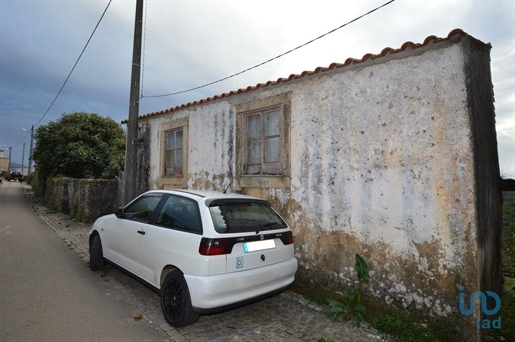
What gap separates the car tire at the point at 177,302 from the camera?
328 centimetres

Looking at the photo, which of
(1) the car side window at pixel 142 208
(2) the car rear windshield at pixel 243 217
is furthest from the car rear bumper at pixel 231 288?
(1) the car side window at pixel 142 208

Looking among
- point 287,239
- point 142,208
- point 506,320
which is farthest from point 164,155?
point 506,320

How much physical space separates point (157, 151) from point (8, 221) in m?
7.22

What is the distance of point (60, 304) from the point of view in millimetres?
3924

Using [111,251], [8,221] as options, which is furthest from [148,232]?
[8,221]

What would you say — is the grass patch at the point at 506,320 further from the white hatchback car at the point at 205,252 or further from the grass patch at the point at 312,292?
the white hatchback car at the point at 205,252

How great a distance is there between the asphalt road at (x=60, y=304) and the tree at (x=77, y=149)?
Result: 10.9 metres

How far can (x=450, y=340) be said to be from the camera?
3.26 meters

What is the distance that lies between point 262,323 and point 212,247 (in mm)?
1336

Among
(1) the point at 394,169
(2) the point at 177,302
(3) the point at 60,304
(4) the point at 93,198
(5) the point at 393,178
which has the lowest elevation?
(3) the point at 60,304

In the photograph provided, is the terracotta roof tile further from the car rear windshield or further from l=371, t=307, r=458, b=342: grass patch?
l=371, t=307, r=458, b=342: grass patch

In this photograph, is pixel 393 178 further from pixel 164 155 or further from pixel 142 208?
pixel 164 155

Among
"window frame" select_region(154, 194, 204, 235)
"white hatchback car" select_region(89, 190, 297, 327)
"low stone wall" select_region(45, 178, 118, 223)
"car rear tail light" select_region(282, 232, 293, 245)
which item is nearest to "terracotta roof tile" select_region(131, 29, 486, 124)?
"white hatchback car" select_region(89, 190, 297, 327)

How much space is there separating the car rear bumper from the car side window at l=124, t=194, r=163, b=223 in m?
1.42
